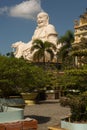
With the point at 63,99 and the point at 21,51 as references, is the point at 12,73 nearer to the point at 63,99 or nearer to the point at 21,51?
the point at 63,99

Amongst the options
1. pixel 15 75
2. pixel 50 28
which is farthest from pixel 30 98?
pixel 50 28

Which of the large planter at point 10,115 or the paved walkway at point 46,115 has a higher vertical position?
the large planter at point 10,115

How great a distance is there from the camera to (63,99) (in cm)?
1054

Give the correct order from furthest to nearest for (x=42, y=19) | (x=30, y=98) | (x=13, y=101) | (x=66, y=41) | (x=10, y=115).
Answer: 1. (x=42, y=19)
2. (x=66, y=41)
3. (x=30, y=98)
4. (x=13, y=101)
5. (x=10, y=115)

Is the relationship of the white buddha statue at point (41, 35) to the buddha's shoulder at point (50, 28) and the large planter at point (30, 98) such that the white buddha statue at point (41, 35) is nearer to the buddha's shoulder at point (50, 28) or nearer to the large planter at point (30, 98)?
the buddha's shoulder at point (50, 28)

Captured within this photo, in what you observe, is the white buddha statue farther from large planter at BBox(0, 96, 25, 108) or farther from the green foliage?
the green foliage

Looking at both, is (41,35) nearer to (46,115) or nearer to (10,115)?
(46,115)

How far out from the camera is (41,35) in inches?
2525

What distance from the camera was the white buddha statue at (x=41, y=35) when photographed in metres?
62.7

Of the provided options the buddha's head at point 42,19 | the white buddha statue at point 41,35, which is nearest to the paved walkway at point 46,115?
the white buddha statue at point 41,35

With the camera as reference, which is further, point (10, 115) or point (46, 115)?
point (46, 115)

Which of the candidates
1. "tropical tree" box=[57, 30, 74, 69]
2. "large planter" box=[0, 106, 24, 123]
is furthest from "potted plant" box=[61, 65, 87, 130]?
"tropical tree" box=[57, 30, 74, 69]

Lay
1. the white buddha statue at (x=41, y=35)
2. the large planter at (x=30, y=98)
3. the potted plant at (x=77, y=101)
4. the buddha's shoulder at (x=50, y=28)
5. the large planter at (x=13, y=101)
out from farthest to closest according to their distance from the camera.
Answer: the buddha's shoulder at (x=50, y=28) → the white buddha statue at (x=41, y=35) → the large planter at (x=30, y=98) → the large planter at (x=13, y=101) → the potted plant at (x=77, y=101)

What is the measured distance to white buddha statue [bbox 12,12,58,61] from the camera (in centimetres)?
6269
